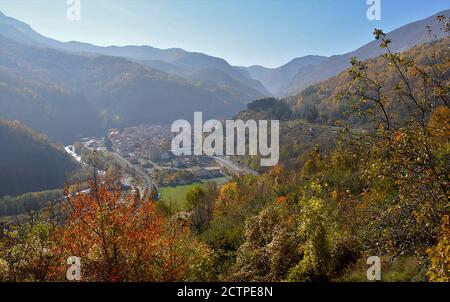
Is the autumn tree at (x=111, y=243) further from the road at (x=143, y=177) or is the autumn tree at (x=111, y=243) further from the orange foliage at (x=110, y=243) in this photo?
the road at (x=143, y=177)

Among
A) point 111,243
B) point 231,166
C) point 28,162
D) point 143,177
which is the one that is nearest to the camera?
point 111,243

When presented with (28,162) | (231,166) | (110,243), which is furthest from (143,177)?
(110,243)

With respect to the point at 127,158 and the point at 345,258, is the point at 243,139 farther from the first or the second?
the point at 345,258

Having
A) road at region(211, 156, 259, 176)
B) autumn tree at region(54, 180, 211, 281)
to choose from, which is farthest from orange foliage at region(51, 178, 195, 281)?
road at region(211, 156, 259, 176)

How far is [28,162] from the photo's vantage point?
5994 inches

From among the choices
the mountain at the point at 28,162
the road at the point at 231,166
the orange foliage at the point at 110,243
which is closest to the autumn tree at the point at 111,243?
the orange foliage at the point at 110,243

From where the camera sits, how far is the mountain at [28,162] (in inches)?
5571

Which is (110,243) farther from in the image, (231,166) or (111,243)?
(231,166)

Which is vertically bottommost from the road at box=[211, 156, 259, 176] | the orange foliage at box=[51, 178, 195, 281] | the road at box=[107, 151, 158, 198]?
the road at box=[107, 151, 158, 198]

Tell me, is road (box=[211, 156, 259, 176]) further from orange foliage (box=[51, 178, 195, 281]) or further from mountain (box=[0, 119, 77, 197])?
orange foliage (box=[51, 178, 195, 281])

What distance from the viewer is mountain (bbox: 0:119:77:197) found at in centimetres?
14150

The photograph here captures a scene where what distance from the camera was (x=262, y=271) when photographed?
58.5 feet

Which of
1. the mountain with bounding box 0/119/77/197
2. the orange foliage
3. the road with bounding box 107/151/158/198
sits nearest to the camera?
the orange foliage
